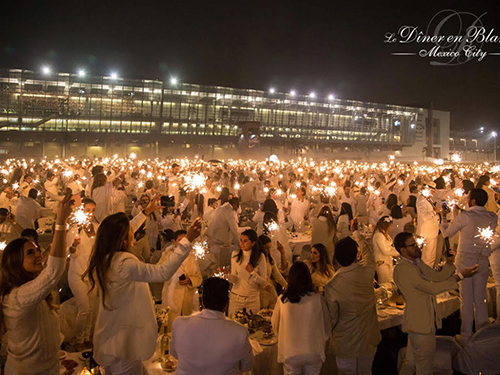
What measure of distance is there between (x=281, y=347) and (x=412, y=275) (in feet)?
5.18

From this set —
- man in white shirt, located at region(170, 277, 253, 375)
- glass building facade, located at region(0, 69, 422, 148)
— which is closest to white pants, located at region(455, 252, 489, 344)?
man in white shirt, located at region(170, 277, 253, 375)

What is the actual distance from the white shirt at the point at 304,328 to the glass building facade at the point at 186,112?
39526 mm

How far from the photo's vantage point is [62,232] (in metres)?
2.78

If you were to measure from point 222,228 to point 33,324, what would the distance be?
5129 millimetres

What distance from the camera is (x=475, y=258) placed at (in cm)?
561

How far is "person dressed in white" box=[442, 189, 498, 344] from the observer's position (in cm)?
558

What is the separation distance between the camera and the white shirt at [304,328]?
347 centimetres

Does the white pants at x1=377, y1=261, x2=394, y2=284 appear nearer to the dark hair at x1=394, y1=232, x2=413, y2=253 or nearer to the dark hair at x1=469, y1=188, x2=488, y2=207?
the dark hair at x1=469, y1=188, x2=488, y2=207

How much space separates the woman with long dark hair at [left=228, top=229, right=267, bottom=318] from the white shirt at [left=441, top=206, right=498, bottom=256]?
10.0ft

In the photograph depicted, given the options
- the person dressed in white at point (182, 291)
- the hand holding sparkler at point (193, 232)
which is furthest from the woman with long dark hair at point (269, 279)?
the hand holding sparkler at point (193, 232)

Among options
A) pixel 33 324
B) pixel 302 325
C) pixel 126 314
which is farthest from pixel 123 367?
pixel 302 325

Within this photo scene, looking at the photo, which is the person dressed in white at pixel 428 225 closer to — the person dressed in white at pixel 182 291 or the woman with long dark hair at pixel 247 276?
the woman with long dark hair at pixel 247 276

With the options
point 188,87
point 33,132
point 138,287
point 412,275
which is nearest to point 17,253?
point 138,287

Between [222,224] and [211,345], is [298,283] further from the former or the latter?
[222,224]
